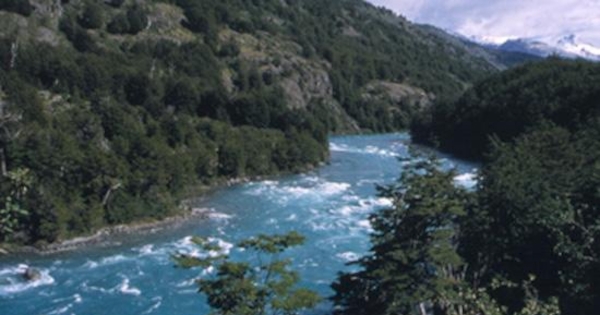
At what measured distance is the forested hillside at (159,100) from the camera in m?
47.9

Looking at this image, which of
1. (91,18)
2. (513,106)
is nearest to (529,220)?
(513,106)

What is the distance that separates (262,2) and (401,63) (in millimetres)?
37981

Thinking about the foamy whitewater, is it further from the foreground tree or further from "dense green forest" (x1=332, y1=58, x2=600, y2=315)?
"dense green forest" (x1=332, y1=58, x2=600, y2=315)

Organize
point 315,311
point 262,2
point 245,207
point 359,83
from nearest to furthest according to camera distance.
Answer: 1. point 315,311
2. point 245,207
3. point 359,83
4. point 262,2

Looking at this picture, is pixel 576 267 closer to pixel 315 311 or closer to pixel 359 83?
pixel 315 311

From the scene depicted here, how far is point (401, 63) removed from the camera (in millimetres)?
174750

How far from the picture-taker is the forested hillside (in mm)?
47875

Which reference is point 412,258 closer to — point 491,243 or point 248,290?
point 491,243

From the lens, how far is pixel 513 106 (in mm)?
99375

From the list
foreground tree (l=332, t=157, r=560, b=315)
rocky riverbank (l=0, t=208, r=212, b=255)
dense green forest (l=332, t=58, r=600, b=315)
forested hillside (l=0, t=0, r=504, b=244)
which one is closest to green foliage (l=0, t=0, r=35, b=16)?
forested hillside (l=0, t=0, r=504, b=244)

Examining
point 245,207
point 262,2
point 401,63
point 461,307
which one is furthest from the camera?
point 401,63

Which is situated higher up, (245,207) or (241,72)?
(241,72)

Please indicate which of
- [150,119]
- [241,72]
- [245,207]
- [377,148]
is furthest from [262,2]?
[245,207]

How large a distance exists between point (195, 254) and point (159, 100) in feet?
126
